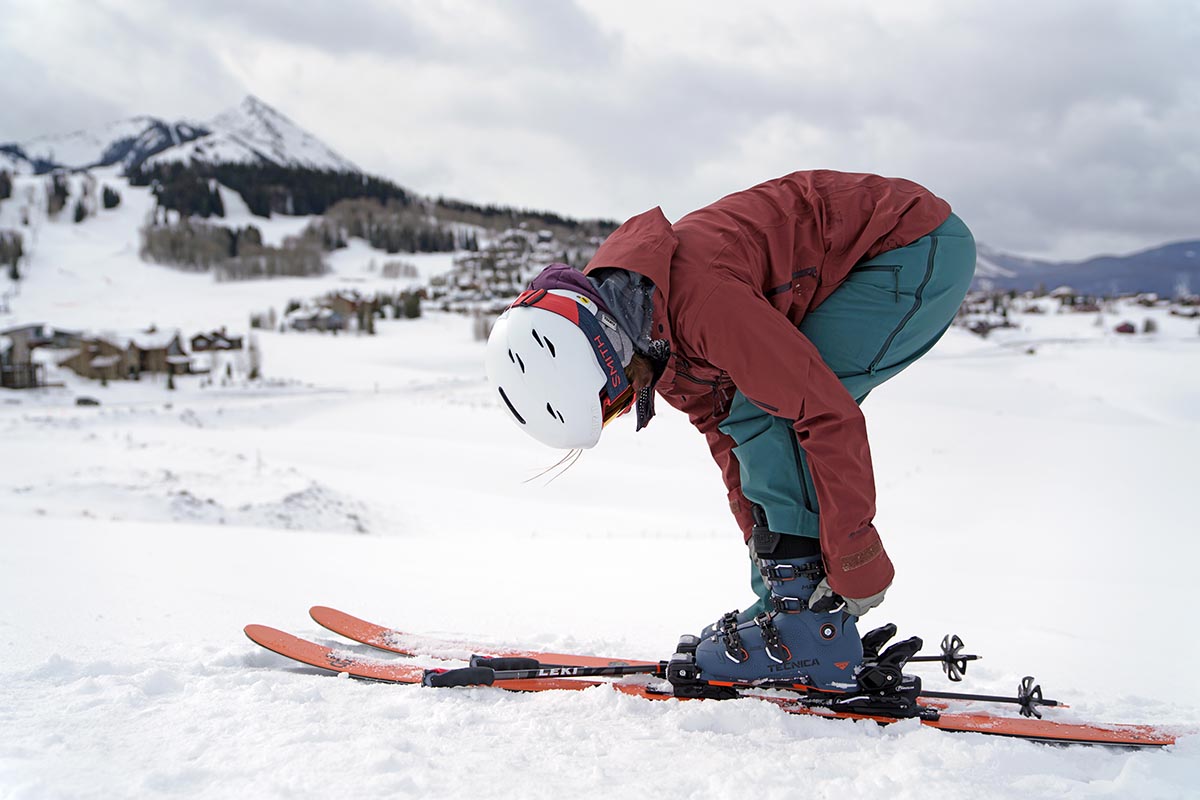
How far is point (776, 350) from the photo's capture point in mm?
1964

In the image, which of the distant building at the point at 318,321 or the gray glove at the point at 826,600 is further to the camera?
the distant building at the point at 318,321

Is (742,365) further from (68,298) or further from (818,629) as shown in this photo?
(68,298)

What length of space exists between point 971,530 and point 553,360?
272 inches

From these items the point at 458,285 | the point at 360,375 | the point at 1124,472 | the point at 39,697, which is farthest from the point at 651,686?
the point at 458,285

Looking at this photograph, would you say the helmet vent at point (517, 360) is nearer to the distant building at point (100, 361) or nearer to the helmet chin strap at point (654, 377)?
the helmet chin strap at point (654, 377)

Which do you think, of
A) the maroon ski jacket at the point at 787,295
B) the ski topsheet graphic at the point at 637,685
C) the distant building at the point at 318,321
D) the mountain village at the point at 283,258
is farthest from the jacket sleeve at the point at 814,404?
the distant building at the point at 318,321

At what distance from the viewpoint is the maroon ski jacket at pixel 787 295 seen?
6.54ft

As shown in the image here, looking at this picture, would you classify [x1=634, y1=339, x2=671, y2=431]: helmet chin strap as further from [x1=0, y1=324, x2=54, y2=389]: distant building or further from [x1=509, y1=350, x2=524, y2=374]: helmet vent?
[x1=0, y1=324, x2=54, y2=389]: distant building

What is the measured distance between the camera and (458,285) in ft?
351

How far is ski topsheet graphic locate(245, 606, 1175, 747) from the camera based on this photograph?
80.1 inches

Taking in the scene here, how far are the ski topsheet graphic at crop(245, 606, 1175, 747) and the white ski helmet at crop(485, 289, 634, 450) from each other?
30.1 inches

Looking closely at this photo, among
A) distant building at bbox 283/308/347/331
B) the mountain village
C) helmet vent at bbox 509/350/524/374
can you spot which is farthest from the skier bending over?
distant building at bbox 283/308/347/331

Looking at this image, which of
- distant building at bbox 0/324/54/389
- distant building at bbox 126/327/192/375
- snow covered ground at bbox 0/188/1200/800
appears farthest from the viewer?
distant building at bbox 126/327/192/375

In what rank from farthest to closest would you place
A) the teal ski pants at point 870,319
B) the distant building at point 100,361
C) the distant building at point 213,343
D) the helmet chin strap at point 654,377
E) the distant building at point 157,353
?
the distant building at point 213,343
the distant building at point 157,353
the distant building at point 100,361
the teal ski pants at point 870,319
the helmet chin strap at point 654,377
